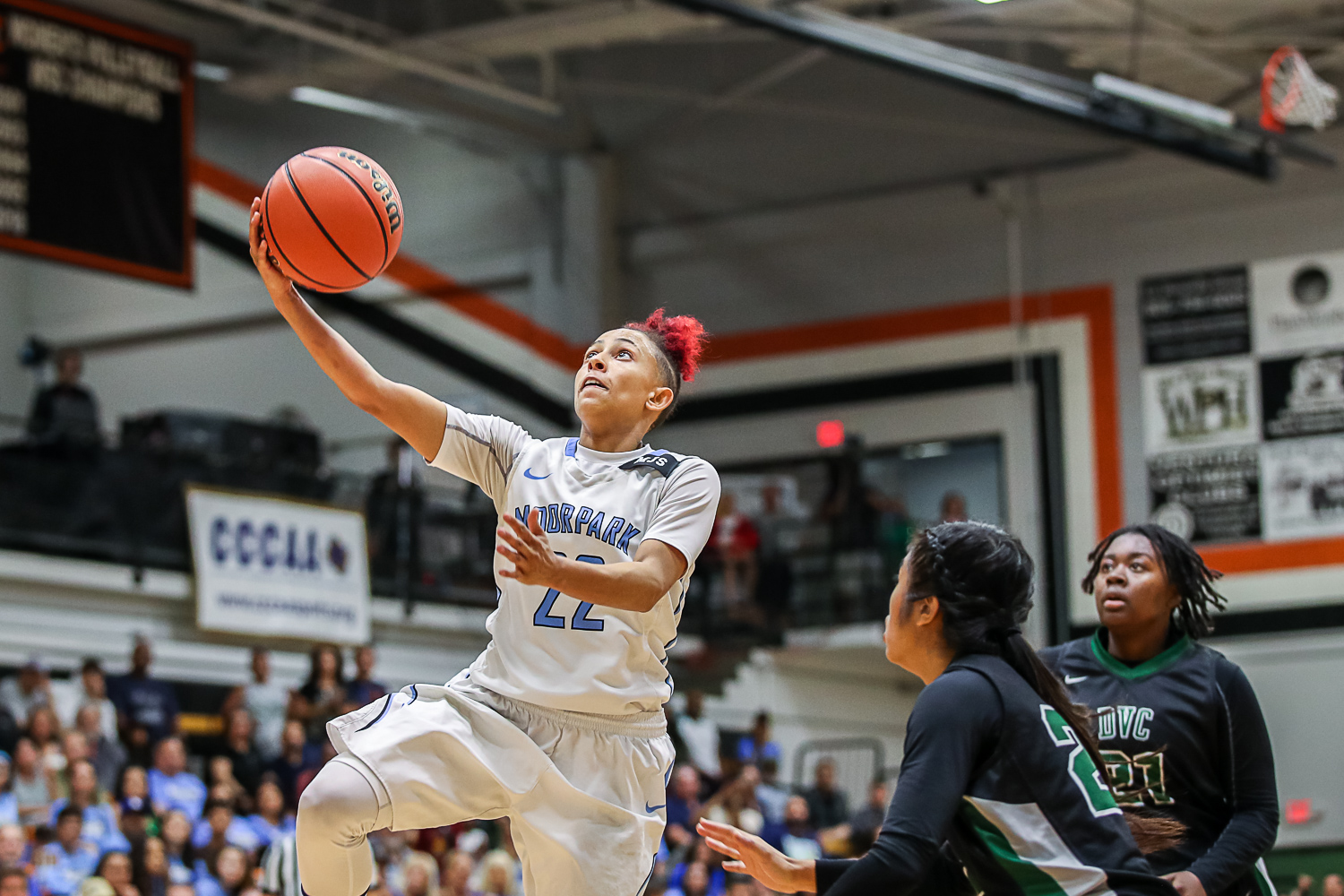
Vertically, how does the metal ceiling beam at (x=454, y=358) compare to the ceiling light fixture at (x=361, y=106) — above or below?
below

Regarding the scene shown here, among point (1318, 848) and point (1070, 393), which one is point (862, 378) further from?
point (1318, 848)

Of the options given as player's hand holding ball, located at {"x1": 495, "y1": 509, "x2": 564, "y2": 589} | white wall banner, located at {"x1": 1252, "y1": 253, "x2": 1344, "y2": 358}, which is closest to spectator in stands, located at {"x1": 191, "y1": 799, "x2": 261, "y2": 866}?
player's hand holding ball, located at {"x1": 495, "y1": 509, "x2": 564, "y2": 589}

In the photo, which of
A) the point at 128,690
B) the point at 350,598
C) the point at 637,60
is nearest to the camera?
the point at 128,690

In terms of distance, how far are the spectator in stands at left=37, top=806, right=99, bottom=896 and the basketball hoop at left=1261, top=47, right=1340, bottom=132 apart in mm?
9436

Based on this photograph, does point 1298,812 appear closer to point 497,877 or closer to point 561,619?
point 497,877

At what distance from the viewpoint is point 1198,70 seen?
16344mm

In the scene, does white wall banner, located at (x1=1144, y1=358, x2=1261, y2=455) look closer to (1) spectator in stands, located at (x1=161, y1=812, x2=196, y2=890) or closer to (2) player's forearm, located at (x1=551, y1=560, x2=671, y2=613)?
(1) spectator in stands, located at (x1=161, y1=812, x2=196, y2=890)

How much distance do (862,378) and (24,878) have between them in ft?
40.6

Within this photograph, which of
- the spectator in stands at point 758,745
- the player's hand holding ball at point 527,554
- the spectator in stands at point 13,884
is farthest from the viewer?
the spectator in stands at point 758,745

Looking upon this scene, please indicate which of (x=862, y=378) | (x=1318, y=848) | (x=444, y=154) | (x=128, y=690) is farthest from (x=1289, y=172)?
(x=128, y=690)

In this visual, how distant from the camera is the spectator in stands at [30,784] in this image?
10.9 metres

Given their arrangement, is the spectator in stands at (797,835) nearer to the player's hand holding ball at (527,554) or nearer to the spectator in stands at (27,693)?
the spectator in stands at (27,693)

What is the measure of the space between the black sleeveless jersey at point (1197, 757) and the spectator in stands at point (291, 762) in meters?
8.75

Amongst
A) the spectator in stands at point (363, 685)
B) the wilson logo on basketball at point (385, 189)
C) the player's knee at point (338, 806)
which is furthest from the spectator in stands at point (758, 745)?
the player's knee at point (338, 806)
